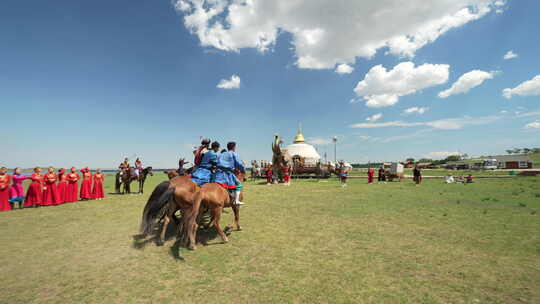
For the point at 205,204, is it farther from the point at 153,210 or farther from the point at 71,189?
the point at 71,189

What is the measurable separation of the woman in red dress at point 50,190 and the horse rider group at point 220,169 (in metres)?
9.95

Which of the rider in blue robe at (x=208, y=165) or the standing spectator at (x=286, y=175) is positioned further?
the standing spectator at (x=286, y=175)

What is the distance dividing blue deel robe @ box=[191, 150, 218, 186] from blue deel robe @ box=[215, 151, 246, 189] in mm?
197

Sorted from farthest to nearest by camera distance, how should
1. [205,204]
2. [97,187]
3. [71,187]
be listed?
1. [97,187]
2. [71,187]
3. [205,204]

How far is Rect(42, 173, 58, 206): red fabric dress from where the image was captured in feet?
35.3

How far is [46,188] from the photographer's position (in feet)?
35.3

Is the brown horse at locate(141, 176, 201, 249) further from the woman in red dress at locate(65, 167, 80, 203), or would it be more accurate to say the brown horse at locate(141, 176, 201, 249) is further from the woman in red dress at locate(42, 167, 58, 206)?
the woman in red dress at locate(65, 167, 80, 203)

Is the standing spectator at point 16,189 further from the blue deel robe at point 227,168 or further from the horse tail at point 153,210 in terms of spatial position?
the blue deel robe at point 227,168

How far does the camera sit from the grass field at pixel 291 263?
10.3ft

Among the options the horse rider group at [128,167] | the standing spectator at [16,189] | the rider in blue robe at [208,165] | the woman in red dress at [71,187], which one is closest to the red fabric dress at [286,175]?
the horse rider group at [128,167]

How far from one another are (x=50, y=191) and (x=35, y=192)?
0.51 metres

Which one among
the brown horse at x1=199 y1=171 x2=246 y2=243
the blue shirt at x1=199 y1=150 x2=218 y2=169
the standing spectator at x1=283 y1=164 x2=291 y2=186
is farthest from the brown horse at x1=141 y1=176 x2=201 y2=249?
the standing spectator at x1=283 y1=164 x2=291 y2=186

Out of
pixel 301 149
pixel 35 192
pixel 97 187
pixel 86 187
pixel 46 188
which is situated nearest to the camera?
pixel 35 192

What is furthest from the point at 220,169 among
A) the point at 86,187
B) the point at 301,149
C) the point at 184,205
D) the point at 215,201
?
the point at 301,149
